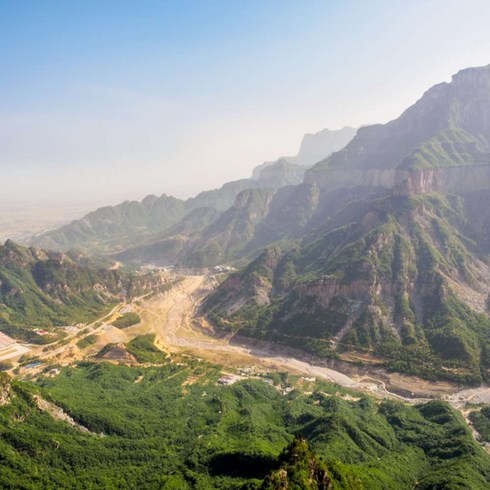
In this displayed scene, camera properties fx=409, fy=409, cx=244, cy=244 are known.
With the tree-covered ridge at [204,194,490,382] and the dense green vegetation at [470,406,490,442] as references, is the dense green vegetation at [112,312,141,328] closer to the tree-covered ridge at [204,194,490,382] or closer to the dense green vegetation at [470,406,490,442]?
the tree-covered ridge at [204,194,490,382]

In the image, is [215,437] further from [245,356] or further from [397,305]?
[397,305]

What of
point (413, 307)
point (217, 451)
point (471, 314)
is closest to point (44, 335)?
point (217, 451)

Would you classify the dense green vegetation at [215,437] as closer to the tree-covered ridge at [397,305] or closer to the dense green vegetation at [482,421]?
the dense green vegetation at [482,421]

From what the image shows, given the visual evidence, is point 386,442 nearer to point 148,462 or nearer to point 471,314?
point 148,462

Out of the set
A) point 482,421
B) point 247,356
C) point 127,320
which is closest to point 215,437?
point 482,421

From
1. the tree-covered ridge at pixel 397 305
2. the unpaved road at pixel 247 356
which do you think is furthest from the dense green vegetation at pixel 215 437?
the tree-covered ridge at pixel 397 305

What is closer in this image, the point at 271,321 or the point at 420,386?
the point at 420,386

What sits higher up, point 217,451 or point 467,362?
point 217,451

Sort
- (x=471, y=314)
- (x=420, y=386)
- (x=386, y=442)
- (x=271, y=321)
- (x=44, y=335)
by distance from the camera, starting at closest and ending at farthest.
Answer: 1. (x=386, y=442)
2. (x=420, y=386)
3. (x=471, y=314)
4. (x=44, y=335)
5. (x=271, y=321)
